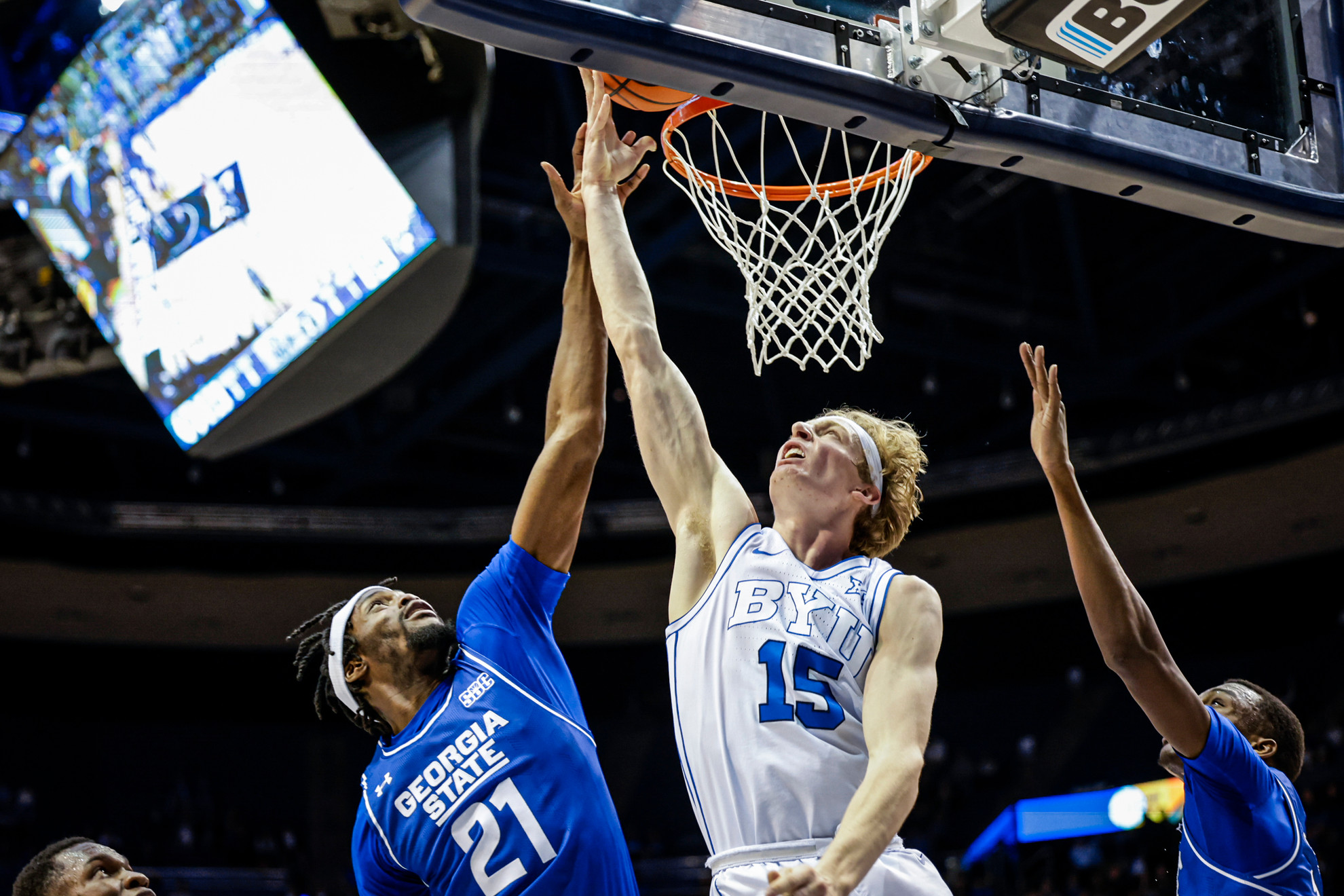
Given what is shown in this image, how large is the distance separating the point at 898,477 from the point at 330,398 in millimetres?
5302

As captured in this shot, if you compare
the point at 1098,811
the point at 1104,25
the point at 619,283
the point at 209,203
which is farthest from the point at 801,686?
the point at 1098,811

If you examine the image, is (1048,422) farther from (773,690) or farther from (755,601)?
(773,690)

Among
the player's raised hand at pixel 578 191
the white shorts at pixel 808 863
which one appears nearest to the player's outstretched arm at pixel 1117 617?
the white shorts at pixel 808 863

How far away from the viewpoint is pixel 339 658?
364cm

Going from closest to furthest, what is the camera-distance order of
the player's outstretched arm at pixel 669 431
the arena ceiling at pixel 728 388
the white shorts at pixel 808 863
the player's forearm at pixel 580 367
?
the white shorts at pixel 808 863, the player's outstretched arm at pixel 669 431, the player's forearm at pixel 580 367, the arena ceiling at pixel 728 388

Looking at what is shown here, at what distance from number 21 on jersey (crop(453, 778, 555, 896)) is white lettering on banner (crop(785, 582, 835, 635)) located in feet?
3.08

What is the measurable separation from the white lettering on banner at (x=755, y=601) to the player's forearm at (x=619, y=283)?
59cm

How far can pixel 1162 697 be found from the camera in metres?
3.24

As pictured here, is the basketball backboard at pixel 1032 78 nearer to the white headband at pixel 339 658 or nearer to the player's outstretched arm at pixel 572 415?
the player's outstretched arm at pixel 572 415

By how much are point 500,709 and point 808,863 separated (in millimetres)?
1151

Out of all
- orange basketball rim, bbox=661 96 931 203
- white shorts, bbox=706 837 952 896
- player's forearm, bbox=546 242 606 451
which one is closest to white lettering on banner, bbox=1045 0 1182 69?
orange basketball rim, bbox=661 96 931 203

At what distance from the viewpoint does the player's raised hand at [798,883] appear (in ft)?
7.39

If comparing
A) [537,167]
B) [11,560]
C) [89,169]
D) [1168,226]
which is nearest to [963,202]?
[1168,226]

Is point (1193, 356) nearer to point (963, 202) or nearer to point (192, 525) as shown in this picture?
point (963, 202)
